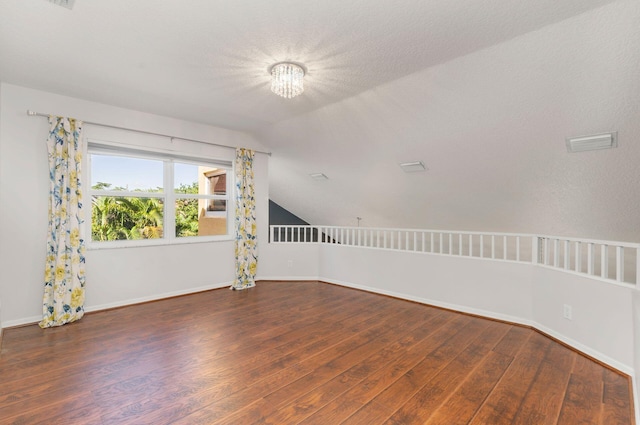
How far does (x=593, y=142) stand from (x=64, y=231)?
5.55 meters

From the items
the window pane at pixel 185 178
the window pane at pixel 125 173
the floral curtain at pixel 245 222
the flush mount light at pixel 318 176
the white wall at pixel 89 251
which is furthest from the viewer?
the flush mount light at pixel 318 176

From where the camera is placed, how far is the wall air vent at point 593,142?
2790 millimetres

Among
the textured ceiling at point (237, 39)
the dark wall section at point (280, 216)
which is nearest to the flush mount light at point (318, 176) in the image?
the textured ceiling at point (237, 39)

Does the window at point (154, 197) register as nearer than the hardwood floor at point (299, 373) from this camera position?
No

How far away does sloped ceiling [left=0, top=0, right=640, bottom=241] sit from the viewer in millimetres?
2074

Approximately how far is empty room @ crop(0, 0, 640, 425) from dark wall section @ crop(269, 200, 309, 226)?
2704mm

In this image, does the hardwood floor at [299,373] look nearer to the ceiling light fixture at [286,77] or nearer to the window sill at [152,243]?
the window sill at [152,243]

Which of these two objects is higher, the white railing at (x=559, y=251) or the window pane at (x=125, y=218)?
the window pane at (x=125, y=218)

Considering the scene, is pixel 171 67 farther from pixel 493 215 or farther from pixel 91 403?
pixel 493 215

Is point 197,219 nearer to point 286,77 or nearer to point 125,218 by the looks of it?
point 125,218

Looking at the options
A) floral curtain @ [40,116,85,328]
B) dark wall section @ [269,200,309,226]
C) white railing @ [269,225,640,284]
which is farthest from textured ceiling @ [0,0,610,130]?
dark wall section @ [269,200,309,226]

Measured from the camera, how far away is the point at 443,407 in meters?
1.92

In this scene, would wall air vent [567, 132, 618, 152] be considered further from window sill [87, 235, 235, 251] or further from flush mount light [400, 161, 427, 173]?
window sill [87, 235, 235, 251]

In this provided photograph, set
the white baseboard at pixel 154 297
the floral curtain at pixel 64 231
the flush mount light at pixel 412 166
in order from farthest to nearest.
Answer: the flush mount light at pixel 412 166
the white baseboard at pixel 154 297
the floral curtain at pixel 64 231
